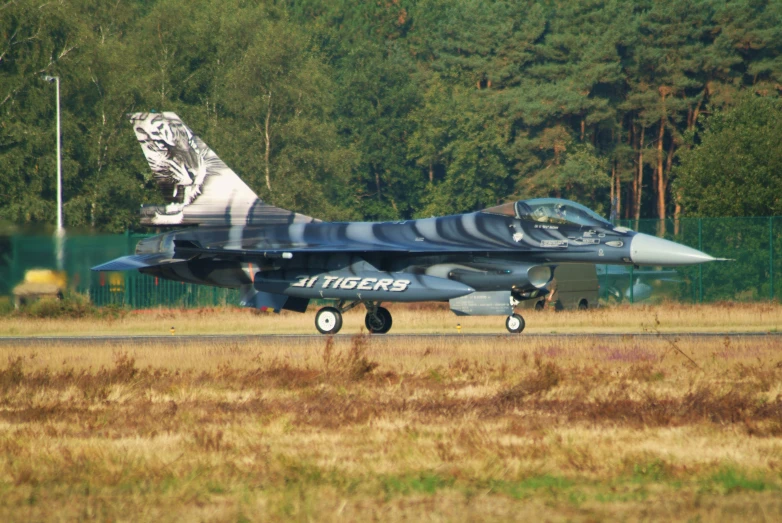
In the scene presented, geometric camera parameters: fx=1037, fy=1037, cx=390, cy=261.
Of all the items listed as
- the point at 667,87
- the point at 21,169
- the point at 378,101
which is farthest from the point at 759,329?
the point at 378,101

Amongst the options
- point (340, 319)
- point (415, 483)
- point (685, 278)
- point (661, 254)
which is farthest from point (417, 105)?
point (415, 483)

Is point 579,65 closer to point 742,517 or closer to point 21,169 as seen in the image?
point 21,169

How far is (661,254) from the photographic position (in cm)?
1917

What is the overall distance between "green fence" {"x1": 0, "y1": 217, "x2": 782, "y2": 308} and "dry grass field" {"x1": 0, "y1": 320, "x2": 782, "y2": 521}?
15532 millimetres

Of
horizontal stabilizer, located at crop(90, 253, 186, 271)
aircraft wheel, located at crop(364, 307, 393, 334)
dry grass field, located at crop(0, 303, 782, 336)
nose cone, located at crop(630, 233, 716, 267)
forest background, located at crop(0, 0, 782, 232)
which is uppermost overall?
forest background, located at crop(0, 0, 782, 232)

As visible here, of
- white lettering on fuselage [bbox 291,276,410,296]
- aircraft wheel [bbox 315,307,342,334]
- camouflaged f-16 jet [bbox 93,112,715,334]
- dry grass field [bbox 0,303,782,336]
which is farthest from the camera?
dry grass field [bbox 0,303,782,336]

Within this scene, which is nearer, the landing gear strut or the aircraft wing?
the aircraft wing

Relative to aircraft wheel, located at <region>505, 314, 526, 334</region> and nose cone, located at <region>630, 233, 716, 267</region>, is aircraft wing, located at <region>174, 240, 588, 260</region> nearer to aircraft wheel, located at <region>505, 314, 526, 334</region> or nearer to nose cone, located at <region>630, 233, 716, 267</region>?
aircraft wheel, located at <region>505, 314, 526, 334</region>

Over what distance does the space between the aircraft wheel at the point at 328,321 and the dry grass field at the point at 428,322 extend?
5.86 ft

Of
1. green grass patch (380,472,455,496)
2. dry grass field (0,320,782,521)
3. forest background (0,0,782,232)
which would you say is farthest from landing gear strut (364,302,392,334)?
forest background (0,0,782,232)

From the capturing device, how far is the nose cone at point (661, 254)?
19094 millimetres

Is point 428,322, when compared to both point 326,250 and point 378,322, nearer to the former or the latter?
point 378,322

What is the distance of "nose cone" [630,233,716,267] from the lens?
62.6 feet

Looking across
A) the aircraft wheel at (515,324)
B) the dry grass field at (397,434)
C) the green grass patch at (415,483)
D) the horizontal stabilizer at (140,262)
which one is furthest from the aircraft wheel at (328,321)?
the green grass patch at (415,483)
